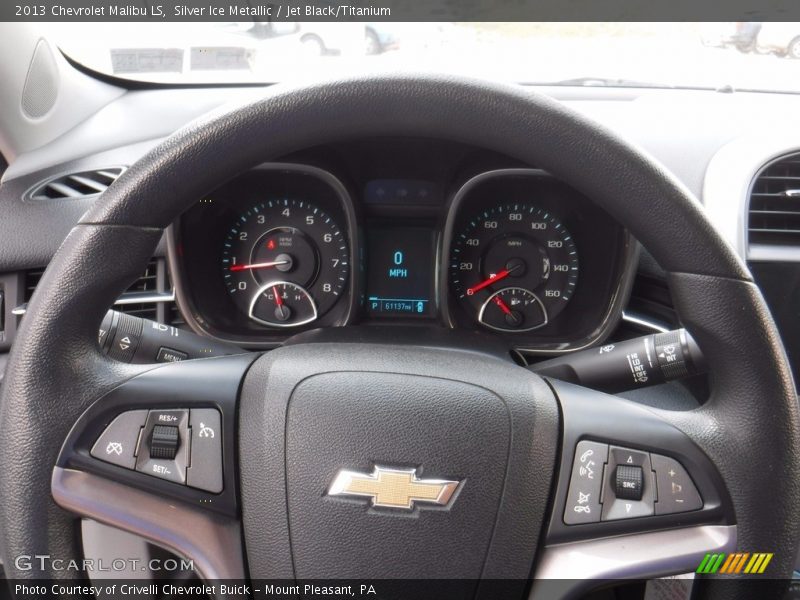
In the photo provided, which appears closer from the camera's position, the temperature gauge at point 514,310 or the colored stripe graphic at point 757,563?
the colored stripe graphic at point 757,563

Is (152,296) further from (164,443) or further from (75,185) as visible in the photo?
(164,443)

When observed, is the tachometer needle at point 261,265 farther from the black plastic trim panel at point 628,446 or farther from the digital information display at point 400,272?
the black plastic trim panel at point 628,446

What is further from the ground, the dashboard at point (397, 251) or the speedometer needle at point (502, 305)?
the dashboard at point (397, 251)

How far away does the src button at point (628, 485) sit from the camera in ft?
3.72

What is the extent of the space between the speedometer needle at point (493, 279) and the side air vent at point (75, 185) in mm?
1044

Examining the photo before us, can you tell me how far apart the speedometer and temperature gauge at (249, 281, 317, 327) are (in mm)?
427

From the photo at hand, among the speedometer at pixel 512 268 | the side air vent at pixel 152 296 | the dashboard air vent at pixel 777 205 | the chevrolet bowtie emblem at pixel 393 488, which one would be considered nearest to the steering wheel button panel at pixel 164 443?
the chevrolet bowtie emblem at pixel 393 488

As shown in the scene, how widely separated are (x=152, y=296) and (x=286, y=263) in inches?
14.9

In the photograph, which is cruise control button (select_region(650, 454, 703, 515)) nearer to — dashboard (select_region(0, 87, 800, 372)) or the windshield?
dashboard (select_region(0, 87, 800, 372))

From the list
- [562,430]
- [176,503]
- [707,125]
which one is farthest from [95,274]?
[707,125]

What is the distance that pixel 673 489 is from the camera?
44.7 inches
